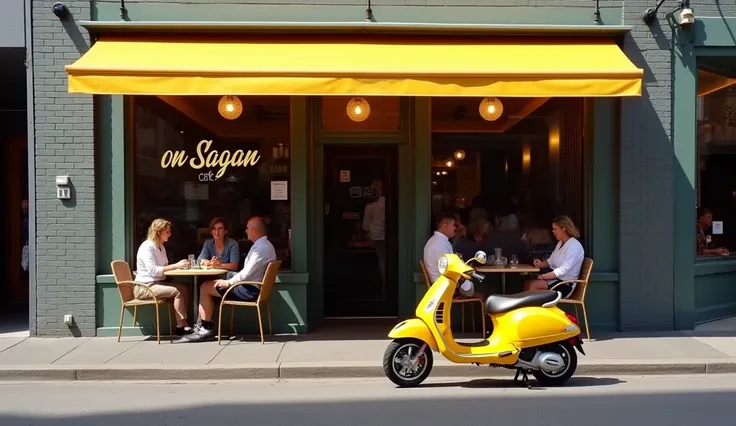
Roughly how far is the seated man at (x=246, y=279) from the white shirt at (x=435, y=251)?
196 centimetres

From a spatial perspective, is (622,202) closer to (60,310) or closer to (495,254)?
(495,254)

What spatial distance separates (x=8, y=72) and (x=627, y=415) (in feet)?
30.7

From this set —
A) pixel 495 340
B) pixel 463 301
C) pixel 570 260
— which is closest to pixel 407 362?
pixel 495 340

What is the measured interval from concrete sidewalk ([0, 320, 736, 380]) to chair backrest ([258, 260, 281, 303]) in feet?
1.96

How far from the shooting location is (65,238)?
8.57 meters

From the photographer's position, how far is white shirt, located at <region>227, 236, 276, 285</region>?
8.25 meters

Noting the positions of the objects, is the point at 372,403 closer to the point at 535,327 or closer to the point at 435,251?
the point at 535,327

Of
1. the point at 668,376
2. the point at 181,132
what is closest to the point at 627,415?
the point at 668,376

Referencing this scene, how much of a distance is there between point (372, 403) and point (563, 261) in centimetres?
364

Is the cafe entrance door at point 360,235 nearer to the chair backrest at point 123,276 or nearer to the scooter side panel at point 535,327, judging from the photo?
the chair backrest at point 123,276

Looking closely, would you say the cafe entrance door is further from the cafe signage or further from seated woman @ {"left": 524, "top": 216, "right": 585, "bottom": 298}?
seated woman @ {"left": 524, "top": 216, "right": 585, "bottom": 298}

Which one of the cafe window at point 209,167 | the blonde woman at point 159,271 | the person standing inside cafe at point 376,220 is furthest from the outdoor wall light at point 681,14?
the blonde woman at point 159,271

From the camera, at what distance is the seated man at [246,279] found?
827 cm

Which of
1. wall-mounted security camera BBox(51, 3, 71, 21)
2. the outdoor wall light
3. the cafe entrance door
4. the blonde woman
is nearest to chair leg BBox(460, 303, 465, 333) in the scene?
the cafe entrance door
